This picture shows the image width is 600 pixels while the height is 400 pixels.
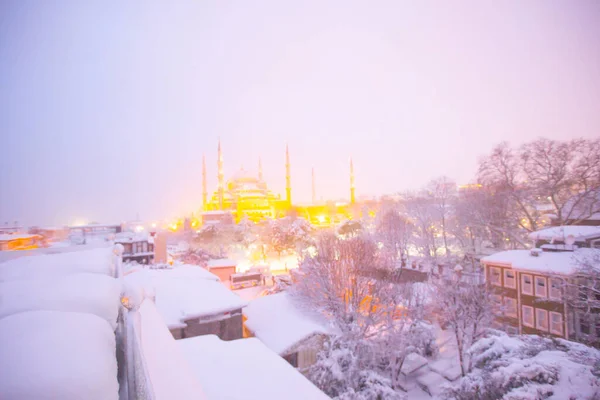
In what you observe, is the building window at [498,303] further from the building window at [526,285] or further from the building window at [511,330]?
the building window at [526,285]

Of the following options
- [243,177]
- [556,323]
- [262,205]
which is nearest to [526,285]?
[556,323]

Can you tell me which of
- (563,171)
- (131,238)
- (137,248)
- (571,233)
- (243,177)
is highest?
(243,177)

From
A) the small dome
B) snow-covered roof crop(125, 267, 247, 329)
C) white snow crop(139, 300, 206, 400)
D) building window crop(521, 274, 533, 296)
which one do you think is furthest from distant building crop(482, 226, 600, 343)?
the small dome

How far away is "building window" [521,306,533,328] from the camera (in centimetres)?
1409

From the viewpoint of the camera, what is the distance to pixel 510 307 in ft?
49.7

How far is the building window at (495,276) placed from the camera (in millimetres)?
15914

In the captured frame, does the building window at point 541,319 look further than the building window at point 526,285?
No

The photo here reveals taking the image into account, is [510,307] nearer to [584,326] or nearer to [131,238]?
[584,326]

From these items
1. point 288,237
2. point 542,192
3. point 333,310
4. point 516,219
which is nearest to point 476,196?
point 516,219

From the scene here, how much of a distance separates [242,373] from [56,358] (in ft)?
13.5

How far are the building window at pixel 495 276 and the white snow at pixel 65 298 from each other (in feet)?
63.3

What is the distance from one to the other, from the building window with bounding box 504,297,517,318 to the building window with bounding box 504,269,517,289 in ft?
2.28

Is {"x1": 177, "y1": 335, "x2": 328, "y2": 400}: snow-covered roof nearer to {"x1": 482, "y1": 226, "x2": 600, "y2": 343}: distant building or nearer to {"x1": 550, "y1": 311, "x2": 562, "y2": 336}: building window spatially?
{"x1": 482, "y1": 226, "x2": 600, "y2": 343}: distant building

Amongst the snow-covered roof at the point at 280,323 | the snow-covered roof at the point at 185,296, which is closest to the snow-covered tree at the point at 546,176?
the snow-covered roof at the point at 280,323
